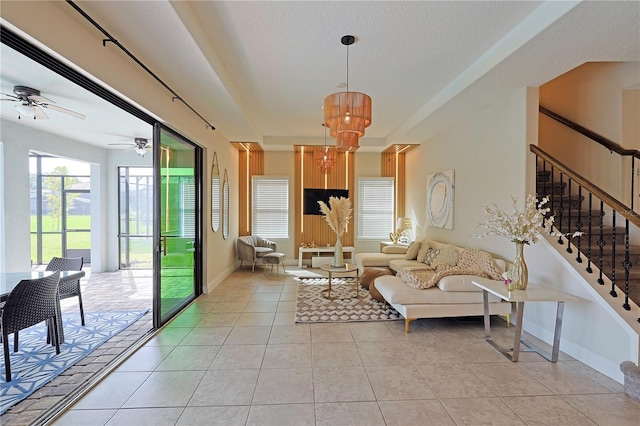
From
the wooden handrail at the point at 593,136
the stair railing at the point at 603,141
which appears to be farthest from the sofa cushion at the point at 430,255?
the wooden handrail at the point at 593,136

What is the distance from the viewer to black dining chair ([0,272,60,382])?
8.21ft

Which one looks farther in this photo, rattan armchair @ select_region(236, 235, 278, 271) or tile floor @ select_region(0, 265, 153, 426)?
rattan armchair @ select_region(236, 235, 278, 271)

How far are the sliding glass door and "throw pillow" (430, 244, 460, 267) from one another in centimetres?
420

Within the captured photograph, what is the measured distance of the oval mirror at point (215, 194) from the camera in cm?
552

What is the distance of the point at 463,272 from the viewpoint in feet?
12.2

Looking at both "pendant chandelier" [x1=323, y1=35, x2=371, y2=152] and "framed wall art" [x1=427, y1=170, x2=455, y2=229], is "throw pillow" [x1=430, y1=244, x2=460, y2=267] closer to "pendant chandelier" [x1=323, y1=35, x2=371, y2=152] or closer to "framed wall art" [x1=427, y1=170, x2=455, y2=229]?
"framed wall art" [x1=427, y1=170, x2=455, y2=229]

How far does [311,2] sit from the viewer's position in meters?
2.46

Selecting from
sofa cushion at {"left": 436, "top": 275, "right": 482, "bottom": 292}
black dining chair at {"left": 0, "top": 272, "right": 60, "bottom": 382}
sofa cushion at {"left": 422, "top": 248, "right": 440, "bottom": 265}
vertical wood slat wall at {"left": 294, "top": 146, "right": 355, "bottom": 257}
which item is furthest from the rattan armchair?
sofa cushion at {"left": 436, "top": 275, "right": 482, "bottom": 292}

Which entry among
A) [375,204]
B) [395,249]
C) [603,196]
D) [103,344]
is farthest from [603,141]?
[103,344]

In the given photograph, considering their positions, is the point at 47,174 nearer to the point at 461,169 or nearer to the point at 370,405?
the point at 370,405

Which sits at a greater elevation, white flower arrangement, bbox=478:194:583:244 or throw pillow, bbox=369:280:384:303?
white flower arrangement, bbox=478:194:583:244

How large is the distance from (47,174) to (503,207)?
934 centimetres

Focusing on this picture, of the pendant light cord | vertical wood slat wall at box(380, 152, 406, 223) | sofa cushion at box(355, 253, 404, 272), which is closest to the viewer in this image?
the pendant light cord

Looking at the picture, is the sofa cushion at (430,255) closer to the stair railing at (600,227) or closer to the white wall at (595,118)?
the stair railing at (600,227)
